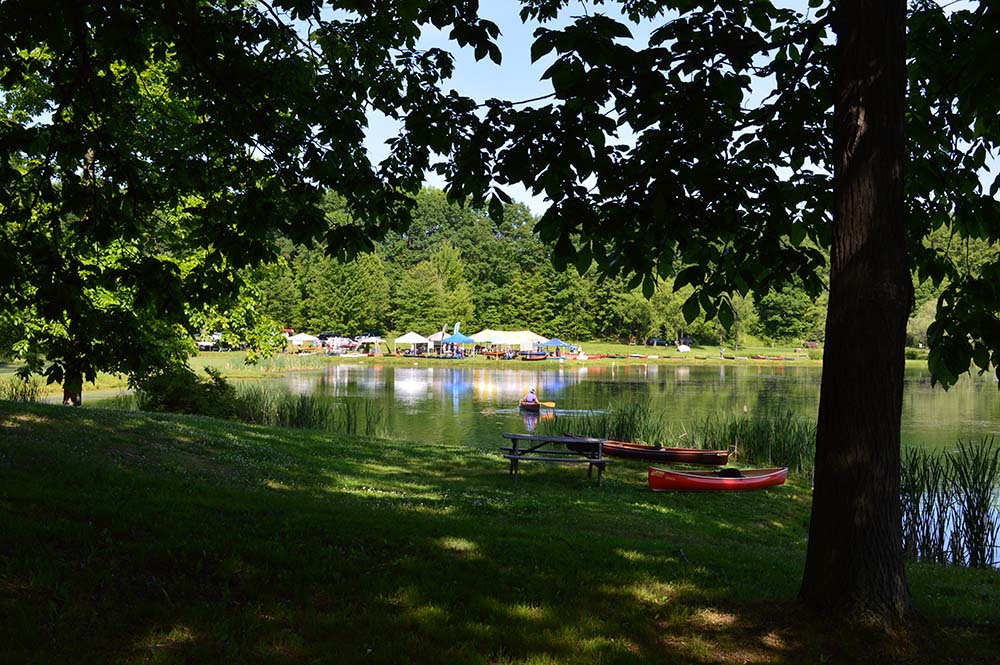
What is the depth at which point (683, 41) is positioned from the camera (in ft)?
15.7

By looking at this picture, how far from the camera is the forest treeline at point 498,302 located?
74562 mm

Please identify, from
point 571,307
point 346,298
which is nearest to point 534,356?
point 571,307

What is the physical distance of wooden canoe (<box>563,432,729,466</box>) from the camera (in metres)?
15.6

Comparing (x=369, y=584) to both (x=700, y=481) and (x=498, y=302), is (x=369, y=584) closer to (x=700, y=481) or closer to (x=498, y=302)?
(x=700, y=481)

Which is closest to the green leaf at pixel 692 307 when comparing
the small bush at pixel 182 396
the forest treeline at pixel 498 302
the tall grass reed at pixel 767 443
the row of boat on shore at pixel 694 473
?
the row of boat on shore at pixel 694 473

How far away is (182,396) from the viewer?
726 inches

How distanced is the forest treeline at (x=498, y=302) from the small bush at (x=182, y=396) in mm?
48372

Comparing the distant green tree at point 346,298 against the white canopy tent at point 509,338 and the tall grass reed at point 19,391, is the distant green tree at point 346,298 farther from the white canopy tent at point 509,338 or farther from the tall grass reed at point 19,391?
the tall grass reed at point 19,391

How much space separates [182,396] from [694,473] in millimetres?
12186

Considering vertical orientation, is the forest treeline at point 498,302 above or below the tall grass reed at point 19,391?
above

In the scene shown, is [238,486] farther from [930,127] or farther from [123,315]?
[930,127]

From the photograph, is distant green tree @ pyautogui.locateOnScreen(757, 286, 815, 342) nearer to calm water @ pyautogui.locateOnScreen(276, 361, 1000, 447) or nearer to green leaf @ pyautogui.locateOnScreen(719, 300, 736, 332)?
calm water @ pyautogui.locateOnScreen(276, 361, 1000, 447)

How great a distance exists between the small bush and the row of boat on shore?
356 inches

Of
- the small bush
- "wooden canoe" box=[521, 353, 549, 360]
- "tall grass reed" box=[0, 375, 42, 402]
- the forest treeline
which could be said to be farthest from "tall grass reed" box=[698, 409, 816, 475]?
"wooden canoe" box=[521, 353, 549, 360]
